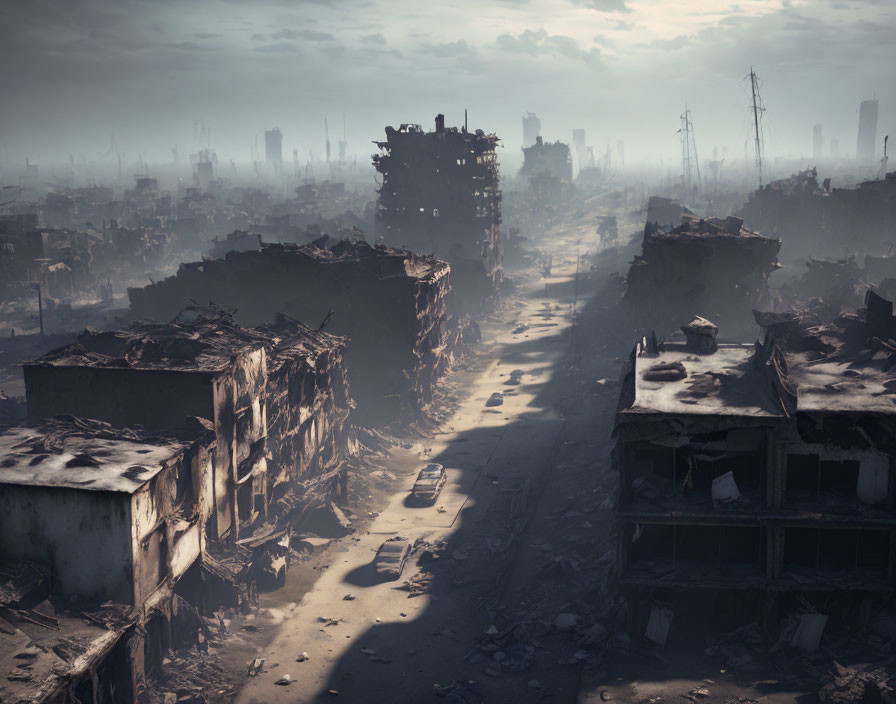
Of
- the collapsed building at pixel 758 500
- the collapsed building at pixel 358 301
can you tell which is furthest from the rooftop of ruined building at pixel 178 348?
the collapsed building at pixel 758 500

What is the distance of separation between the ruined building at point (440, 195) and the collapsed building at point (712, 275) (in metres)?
20.3

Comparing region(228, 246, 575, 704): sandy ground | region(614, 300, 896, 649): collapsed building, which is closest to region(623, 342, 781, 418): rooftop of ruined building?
region(614, 300, 896, 649): collapsed building

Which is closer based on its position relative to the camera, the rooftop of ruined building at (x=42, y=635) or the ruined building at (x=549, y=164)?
the rooftop of ruined building at (x=42, y=635)

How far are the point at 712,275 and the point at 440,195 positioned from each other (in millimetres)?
27021

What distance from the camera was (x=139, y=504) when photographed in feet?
51.1

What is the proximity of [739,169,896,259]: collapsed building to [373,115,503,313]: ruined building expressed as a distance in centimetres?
2921

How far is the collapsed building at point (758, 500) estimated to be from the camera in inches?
607

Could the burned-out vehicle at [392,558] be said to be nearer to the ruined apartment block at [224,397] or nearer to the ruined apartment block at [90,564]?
the ruined apartment block at [224,397]

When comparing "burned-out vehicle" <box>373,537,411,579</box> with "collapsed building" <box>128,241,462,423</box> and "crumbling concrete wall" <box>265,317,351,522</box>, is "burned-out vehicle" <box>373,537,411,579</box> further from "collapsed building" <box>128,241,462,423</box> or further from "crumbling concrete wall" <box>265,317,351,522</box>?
"collapsed building" <box>128,241,462,423</box>

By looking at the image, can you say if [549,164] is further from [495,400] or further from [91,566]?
[91,566]

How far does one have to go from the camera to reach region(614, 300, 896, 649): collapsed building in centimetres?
1543

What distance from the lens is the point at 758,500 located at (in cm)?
1577

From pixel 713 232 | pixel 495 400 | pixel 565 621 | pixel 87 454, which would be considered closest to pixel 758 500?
pixel 565 621

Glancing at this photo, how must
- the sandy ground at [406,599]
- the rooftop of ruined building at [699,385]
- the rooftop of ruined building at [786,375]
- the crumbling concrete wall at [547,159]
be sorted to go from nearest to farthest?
1. the rooftop of ruined building at [786,375]
2. the rooftop of ruined building at [699,385]
3. the sandy ground at [406,599]
4. the crumbling concrete wall at [547,159]
